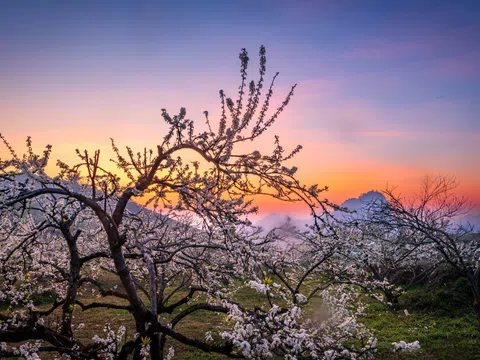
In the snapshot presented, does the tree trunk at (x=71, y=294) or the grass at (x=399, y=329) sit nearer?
the tree trunk at (x=71, y=294)

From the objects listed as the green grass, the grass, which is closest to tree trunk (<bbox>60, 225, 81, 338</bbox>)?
the grass

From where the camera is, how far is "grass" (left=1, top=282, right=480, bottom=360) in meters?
11.8

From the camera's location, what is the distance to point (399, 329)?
591 inches

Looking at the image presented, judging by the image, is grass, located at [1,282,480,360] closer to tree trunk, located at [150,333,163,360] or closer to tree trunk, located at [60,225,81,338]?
tree trunk, located at [60,225,81,338]

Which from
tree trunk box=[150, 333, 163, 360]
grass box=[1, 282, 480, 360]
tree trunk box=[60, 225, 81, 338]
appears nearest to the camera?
tree trunk box=[150, 333, 163, 360]

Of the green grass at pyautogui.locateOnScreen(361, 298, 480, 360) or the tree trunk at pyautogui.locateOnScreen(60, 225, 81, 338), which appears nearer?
the tree trunk at pyautogui.locateOnScreen(60, 225, 81, 338)

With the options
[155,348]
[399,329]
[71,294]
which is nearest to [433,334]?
[399,329]

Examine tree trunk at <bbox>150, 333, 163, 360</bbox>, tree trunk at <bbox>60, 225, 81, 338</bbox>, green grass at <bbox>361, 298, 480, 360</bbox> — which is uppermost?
tree trunk at <bbox>60, 225, 81, 338</bbox>

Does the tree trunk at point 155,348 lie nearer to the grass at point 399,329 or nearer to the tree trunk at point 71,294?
the tree trunk at point 71,294

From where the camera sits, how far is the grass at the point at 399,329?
465 inches

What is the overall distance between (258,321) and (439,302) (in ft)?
58.4

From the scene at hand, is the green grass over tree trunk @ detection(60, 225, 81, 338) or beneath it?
beneath

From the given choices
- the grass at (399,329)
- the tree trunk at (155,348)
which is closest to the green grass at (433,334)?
the grass at (399,329)

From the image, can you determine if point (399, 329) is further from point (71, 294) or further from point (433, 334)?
point (71, 294)
